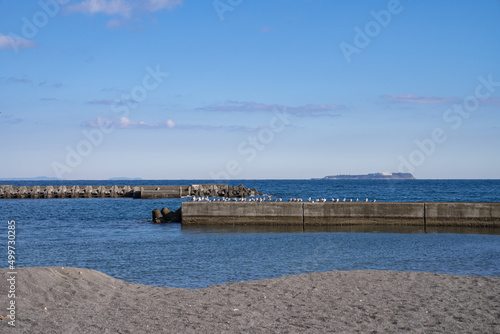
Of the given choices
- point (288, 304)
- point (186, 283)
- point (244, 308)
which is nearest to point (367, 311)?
point (288, 304)

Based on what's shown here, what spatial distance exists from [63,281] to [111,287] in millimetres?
1164

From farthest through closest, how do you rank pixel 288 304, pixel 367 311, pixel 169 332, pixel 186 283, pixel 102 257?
pixel 102 257, pixel 186 283, pixel 288 304, pixel 367 311, pixel 169 332

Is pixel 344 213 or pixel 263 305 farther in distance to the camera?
pixel 344 213

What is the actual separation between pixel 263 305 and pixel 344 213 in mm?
19847

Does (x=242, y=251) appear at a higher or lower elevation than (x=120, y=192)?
lower

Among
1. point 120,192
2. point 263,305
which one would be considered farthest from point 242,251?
point 120,192

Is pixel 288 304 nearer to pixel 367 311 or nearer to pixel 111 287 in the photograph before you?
pixel 367 311

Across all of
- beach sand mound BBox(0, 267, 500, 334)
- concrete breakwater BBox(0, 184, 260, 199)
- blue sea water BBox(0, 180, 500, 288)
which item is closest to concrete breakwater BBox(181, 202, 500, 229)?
blue sea water BBox(0, 180, 500, 288)

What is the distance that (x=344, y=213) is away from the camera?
1160 inches

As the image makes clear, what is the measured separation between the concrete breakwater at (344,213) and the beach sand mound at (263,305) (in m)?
15.7

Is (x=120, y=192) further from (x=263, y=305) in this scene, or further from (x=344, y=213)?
(x=263, y=305)

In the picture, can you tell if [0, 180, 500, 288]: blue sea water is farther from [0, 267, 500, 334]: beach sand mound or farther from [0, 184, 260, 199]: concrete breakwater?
[0, 184, 260, 199]: concrete breakwater

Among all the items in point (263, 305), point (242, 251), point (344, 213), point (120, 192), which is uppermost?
point (120, 192)

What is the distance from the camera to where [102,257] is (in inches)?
774
